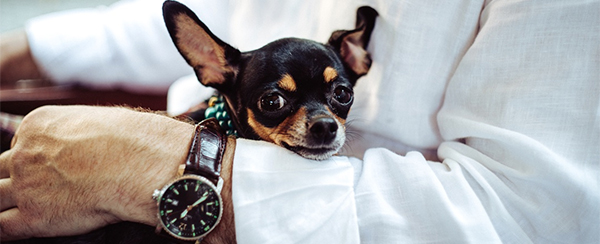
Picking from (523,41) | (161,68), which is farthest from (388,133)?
(161,68)

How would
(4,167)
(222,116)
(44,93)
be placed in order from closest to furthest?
(4,167) → (222,116) → (44,93)

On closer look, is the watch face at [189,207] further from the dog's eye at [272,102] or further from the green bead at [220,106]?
the green bead at [220,106]

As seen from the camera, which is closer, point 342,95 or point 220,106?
point 342,95

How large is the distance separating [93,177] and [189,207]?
206 millimetres

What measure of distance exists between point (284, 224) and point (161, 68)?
1.08m

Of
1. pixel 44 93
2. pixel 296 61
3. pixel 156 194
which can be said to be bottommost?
pixel 44 93

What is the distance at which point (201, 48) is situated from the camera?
110 cm

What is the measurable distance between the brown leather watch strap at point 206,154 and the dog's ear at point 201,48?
32 centimetres

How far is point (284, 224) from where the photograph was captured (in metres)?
0.73

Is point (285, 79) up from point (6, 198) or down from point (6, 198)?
up

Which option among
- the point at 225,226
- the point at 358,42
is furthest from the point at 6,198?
the point at 358,42

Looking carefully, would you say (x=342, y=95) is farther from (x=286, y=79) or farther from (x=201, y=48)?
(x=201, y=48)

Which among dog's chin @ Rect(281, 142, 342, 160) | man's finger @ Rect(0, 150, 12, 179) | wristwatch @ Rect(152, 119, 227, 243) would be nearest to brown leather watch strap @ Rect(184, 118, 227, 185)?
wristwatch @ Rect(152, 119, 227, 243)

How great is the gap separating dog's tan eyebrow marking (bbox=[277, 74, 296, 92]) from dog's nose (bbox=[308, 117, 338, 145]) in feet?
0.40
